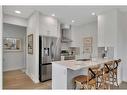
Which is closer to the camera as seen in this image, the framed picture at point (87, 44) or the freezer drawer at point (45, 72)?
the freezer drawer at point (45, 72)

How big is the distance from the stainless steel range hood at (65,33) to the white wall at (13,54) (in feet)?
8.11

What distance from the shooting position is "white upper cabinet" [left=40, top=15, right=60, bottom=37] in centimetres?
442

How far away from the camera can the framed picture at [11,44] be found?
5883 mm

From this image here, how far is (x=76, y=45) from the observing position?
Result: 6.51 metres

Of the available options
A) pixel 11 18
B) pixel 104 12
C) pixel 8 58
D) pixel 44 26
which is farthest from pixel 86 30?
pixel 8 58

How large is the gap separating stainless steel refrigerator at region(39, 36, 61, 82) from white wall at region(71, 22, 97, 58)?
6.75ft

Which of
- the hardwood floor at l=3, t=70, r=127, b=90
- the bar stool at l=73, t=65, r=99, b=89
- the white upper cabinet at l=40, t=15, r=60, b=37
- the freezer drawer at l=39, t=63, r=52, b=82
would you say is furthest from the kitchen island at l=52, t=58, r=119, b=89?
the white upper cabinet at l=40, t=15, r=60, b=37

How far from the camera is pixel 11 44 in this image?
6.11 m

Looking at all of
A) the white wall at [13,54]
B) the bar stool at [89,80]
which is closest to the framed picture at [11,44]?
the white wall at [13,54]

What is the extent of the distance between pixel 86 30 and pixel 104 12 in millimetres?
2056

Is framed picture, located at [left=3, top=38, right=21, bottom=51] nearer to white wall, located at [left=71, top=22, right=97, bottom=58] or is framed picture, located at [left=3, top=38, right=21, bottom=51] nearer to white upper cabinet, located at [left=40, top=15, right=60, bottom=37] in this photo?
white upper cabinet, located at [left=40, top=15, right=60, bottom=37]

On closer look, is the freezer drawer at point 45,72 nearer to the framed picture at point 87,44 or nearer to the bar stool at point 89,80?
the bar stool at point 89,80

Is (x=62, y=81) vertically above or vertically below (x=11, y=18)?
below
